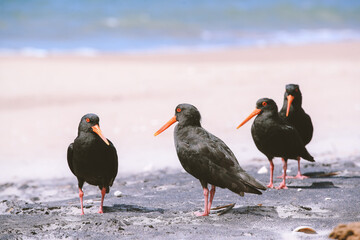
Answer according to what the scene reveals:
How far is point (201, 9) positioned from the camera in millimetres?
33219

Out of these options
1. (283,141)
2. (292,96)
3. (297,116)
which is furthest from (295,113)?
(283,141)

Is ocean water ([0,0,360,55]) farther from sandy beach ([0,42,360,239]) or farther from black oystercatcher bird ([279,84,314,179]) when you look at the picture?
black oystercatcher bird ([279,84,314,179])

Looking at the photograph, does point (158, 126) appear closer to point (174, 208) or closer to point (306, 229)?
point (174, 208)

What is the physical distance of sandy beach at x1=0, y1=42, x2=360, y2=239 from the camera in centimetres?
524

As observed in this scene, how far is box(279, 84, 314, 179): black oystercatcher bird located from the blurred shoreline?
1023 mm

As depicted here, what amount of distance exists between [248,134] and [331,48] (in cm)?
1134

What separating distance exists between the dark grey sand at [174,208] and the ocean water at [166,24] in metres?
13.5

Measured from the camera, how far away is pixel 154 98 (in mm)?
12148

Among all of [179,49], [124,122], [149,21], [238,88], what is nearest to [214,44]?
[179,49]

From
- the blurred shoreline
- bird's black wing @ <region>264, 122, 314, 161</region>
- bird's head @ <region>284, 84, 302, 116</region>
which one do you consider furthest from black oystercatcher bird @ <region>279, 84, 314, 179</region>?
the blurred shoreline

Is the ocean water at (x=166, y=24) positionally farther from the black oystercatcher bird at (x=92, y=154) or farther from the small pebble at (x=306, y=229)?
the small pebble at (x=306, y=229)

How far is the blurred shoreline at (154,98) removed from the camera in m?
8.68

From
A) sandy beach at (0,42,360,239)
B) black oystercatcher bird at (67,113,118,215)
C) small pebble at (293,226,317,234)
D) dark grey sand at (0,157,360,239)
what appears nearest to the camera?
small pebble at (293,226,317,234)

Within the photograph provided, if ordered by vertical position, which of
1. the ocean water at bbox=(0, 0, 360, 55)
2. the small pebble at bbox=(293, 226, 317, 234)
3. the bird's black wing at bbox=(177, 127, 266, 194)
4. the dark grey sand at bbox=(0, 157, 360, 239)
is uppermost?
the ocean water at bbox=(0, 0, 360, 55)
